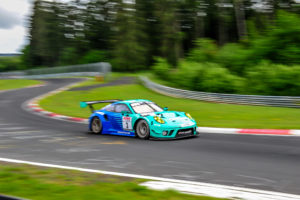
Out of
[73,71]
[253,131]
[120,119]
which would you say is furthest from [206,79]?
[73,71]

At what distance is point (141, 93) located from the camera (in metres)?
27.6

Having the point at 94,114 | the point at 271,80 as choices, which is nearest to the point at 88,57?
the point at 271,80

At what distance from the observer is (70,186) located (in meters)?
5.61

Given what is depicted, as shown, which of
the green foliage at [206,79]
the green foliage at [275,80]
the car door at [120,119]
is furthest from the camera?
the green foliage at [206,79]

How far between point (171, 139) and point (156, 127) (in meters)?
0.55

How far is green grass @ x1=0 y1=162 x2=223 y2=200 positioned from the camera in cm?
503

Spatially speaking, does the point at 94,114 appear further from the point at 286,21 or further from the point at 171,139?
the point at 286,21

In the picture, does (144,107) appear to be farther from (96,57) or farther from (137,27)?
(96,57)

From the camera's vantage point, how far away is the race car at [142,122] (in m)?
10.6

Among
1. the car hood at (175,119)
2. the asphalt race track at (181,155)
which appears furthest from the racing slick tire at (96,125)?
the car hood at (175,119)

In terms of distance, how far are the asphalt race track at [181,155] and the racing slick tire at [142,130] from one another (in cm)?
31

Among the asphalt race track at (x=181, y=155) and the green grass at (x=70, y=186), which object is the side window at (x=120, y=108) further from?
the green grass at (x=70, y=186)

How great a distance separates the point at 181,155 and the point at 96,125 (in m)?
5.50

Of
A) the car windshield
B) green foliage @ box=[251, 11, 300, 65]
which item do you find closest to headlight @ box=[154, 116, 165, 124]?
the car windshield
